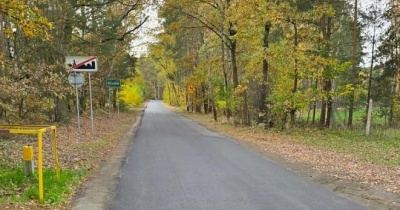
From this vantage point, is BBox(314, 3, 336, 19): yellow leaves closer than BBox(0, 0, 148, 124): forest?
No

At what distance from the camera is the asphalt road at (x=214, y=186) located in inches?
267

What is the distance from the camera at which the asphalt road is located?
679cm

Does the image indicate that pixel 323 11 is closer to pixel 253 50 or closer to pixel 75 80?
pixel 253 50

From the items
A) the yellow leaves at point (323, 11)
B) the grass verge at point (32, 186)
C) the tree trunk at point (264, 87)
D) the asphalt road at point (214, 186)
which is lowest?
the asphalt road at point (214, 186)

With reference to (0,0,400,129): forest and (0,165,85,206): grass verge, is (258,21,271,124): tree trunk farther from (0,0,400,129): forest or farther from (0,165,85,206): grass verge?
(0,165,85,206): grass verge

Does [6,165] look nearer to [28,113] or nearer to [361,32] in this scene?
[28,113]

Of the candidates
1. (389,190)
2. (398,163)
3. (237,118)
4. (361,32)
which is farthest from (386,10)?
(389,190)

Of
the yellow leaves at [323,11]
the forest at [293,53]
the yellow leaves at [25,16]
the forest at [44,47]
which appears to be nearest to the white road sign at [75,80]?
the forest at [44,47]

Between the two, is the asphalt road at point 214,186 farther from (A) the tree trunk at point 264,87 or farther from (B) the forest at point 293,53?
(A) the tree trunk at point 264,87

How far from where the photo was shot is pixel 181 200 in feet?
23.0

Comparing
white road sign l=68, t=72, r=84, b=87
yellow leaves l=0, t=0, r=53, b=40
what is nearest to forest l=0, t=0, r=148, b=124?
yellow leaves l=0, t=0, r=53, b=40

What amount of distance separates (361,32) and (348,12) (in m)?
2.14

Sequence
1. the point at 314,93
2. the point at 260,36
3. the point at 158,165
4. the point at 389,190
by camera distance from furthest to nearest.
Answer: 1. the point at 260,36
2. the point at 314,93
3. the point at 158,165
4. the point at 389,190

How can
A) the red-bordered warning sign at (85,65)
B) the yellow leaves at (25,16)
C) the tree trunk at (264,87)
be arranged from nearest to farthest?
1. the yellow leaves at (25,16)
2. the red-bordered warning sign at (85,65)
3. the tree trunk at (264,87)
